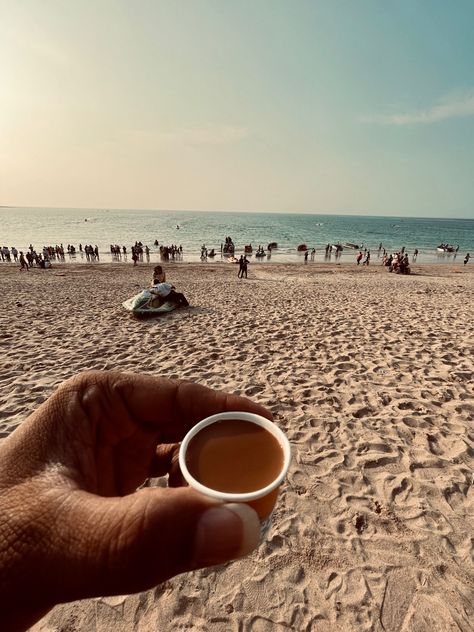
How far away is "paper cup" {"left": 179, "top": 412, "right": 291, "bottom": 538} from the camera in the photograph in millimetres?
1271

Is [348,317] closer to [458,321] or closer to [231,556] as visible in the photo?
[458,321]

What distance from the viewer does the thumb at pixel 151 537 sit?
1.07 metres

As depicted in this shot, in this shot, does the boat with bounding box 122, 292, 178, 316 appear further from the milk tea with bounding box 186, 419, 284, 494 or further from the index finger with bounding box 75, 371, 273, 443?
the milk tea with bounding box 186, 419, 284, 494

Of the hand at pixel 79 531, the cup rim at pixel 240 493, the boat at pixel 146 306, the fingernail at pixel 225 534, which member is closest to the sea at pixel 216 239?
the boat at pixel 146 306

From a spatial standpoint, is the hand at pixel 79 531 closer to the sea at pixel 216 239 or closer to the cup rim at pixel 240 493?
the cup rim at pixel 240 493

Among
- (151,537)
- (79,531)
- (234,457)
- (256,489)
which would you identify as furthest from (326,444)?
(79,531)

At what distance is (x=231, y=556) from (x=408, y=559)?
252 cm

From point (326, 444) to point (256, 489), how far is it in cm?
324

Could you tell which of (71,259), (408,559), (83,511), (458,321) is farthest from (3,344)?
(71,259)

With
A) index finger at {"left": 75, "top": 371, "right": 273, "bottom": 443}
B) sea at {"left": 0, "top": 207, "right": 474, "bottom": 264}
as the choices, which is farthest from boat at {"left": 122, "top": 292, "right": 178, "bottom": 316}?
sea at {"left": 0, "top": 207, "right": 474, "bottom": 264}

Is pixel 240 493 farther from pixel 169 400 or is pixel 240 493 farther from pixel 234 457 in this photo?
pixel 169 400

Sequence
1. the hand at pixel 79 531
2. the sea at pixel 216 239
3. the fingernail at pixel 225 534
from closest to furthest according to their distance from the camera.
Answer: the hand at pixel 79 531
the fingernail at pixel 225 534
the sea at pixel 216 239

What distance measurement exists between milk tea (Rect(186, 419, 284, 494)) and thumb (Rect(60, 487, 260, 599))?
17 cm

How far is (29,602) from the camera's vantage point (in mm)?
1053
